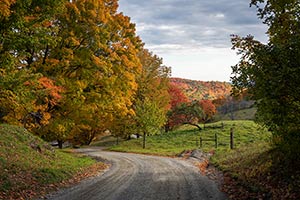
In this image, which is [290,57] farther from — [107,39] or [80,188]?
[107,39]

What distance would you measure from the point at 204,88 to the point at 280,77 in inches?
6703

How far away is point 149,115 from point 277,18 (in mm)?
28261

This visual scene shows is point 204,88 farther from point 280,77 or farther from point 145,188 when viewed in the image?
point 280,77

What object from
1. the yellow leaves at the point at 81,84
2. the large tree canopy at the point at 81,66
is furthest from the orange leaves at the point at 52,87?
the yellow leaves at the point at 81,84

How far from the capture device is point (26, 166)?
14898mm

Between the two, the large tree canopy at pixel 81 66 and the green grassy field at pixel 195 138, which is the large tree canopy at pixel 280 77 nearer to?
the large tree canopy at pixel 81 66

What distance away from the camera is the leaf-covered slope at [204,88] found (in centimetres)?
16700

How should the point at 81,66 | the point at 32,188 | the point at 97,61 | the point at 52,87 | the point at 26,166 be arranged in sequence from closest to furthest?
the point at 32,188 < the point at 26,166 < the point at 52,87 < the point at 97,61 < the point at 81,66

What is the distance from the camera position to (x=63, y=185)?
13961mm

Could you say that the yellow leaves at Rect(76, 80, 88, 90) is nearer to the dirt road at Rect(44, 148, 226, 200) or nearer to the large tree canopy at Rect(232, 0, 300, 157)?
the dirt road at Rect(44, 148, 226, 200)

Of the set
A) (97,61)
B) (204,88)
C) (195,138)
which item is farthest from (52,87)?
(204,88)

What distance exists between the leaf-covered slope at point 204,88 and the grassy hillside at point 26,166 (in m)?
144

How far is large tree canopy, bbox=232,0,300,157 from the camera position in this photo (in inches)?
347

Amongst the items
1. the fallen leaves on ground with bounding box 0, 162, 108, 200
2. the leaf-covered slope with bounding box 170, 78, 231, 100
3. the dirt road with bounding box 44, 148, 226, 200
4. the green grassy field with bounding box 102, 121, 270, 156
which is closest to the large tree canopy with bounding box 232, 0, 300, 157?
the dirt road with bounding box 44, 148, 226, 200
